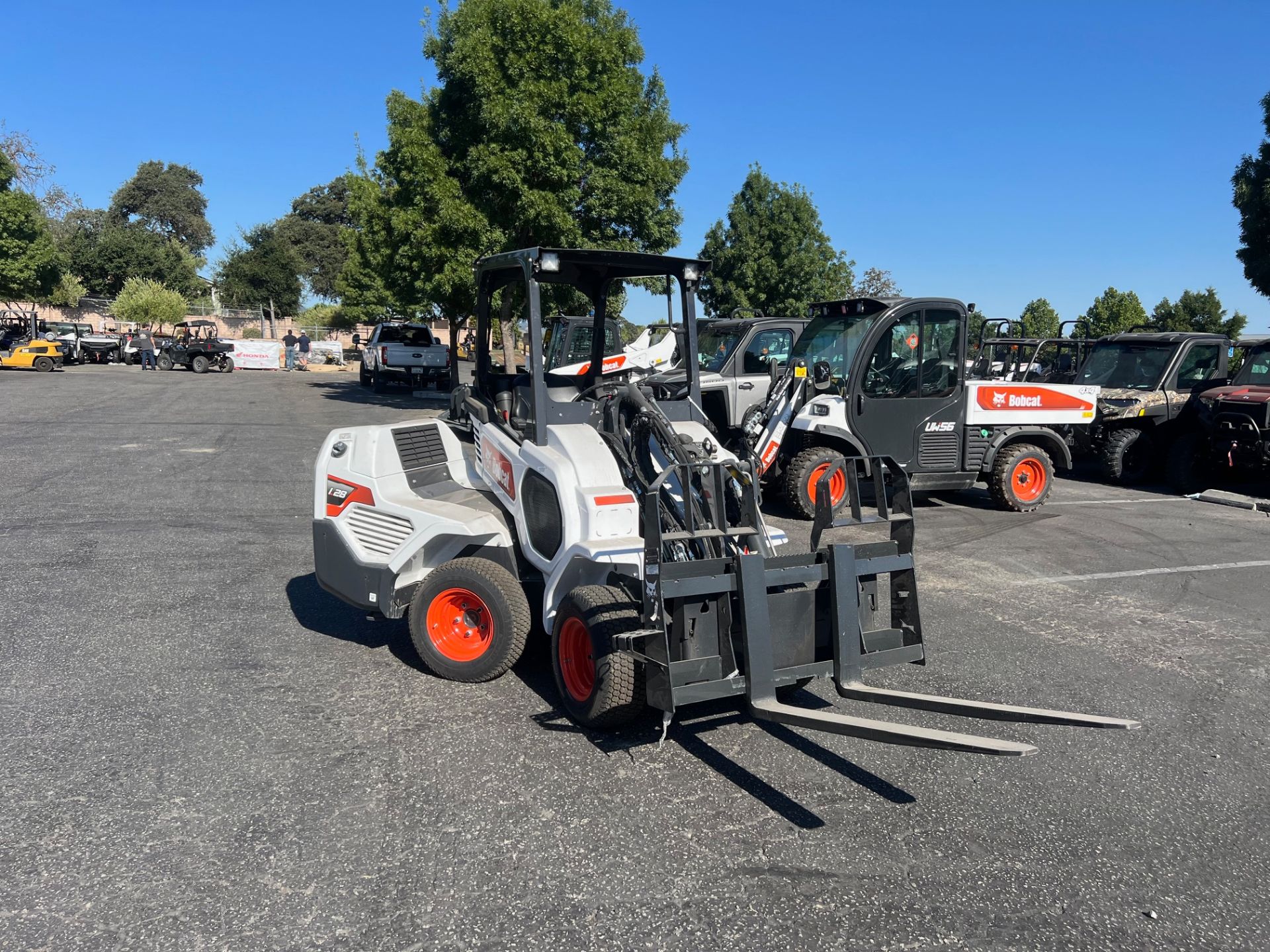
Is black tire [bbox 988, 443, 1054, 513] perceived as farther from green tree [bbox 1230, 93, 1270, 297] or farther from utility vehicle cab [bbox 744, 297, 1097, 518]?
green tree [bbox 1230, 93, 1270, 297]

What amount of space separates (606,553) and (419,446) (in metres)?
2.07

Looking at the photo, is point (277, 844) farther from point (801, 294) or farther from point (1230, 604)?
point (801, 294)

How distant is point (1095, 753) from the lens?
427 centimetres

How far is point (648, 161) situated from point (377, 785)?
15.6m

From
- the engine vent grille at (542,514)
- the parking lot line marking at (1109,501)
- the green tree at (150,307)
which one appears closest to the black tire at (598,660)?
the engine vent grille at (542,514)

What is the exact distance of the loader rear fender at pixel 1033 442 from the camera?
10.6 m

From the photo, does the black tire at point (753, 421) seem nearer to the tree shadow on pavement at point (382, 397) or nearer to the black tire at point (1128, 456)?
the black tire at point (1128, 456)

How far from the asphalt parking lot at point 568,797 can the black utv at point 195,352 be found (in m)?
31.7

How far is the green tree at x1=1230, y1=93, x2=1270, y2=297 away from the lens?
22.4 metres

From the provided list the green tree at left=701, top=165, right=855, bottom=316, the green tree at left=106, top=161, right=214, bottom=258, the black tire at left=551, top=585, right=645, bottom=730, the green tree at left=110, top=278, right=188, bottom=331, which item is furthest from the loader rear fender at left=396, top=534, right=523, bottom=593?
the green tree at left=106, top=161, right=214, bottom=258

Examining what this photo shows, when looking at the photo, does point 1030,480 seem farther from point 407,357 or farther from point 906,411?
point 407,357

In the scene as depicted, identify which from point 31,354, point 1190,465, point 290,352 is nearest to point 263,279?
point 290,352

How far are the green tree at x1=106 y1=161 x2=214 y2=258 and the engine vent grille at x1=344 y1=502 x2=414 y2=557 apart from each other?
8828cm

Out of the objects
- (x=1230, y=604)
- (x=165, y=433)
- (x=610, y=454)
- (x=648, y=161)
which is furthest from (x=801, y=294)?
(x=610, y=454)
